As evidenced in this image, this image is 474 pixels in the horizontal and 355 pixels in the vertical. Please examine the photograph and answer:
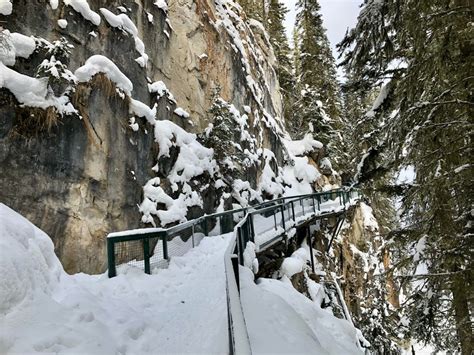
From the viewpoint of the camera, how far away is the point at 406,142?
6.64m

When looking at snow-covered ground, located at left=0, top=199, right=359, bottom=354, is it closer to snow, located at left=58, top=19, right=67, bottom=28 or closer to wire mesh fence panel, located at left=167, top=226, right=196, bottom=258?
wire mesh fence panel, located at left=167, top=226, right=196, bottom=258

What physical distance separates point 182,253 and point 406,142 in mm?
6863

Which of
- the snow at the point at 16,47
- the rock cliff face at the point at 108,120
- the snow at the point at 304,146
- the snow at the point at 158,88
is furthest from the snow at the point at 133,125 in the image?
the snow at the point at 304,146

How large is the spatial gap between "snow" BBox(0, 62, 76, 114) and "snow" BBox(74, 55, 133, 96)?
1.42 m

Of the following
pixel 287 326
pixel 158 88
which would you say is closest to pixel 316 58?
pixel 158 88

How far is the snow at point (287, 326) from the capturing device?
14.2 ft

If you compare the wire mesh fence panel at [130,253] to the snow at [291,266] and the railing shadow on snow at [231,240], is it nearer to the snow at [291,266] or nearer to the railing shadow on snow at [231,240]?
the railing shadow on snow at [231,240]

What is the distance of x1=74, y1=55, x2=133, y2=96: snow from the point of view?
34.6 ft

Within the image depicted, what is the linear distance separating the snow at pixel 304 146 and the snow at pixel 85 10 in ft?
77.4

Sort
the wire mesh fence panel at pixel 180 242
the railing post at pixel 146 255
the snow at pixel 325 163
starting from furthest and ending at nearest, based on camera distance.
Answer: the snow at pixel 325 163 < the wire mesh fence panel at pixel 180 242 < the railing post at pixel 146 255

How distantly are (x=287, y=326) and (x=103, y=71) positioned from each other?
32.5ft

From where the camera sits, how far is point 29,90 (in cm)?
884

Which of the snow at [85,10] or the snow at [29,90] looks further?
the snow at [85,10]

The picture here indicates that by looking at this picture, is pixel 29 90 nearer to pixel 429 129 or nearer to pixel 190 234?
pixel 190 234
